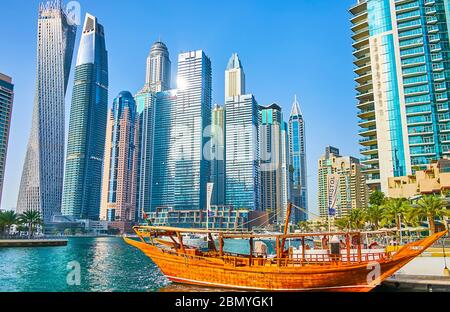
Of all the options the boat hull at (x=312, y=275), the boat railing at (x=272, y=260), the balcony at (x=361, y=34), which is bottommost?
the boat hull at (x=312, y=275)

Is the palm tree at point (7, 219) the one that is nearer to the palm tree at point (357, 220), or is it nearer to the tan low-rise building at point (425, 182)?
the palm tree at point (357, 220)

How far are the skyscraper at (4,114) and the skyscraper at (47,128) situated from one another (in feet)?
120

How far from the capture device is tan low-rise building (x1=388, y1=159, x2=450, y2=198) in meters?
50.2

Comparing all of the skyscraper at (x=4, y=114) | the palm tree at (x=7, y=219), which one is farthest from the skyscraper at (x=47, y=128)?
the palm tree at (x=7, y=219)

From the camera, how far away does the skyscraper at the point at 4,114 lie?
323ft

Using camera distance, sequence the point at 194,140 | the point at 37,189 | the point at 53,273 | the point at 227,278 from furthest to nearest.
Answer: the point at 194,140, the point at 37,189, the point at 53,273, the point at 227,278

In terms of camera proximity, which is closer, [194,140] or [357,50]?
[357,50]

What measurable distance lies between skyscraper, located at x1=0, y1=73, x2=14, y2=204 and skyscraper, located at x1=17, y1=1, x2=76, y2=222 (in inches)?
Answer: 1444

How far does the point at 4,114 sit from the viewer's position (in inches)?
4045

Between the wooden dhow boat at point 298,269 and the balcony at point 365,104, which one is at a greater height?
the balcony at point 365,104
